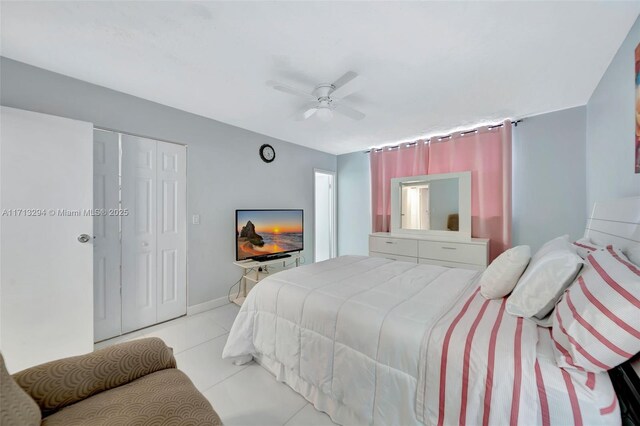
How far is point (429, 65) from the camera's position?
1.84 m

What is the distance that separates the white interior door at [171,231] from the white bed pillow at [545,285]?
121 inches

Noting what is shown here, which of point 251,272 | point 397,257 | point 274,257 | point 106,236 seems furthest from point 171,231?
point 397,257

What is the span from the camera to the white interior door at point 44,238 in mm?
1742

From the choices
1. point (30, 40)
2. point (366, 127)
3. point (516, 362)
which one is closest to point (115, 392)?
point (516, 362)

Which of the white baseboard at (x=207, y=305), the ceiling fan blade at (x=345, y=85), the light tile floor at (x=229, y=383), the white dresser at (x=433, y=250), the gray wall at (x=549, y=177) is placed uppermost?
the ceiling fan blade at (x=345, y=85)

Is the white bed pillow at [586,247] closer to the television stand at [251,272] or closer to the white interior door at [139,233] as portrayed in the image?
the television stand at [251,272]

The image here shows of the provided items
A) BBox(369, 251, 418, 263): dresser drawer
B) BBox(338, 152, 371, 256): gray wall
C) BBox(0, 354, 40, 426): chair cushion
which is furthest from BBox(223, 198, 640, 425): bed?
BBox(338, 152, 371, 256): gray wall

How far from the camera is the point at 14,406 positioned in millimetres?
759

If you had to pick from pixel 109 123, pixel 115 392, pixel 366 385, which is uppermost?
pixel 109 123

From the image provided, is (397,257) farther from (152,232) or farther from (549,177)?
(152,232)

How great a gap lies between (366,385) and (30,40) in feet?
10.1

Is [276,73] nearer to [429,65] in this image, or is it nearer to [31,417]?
[429,65]

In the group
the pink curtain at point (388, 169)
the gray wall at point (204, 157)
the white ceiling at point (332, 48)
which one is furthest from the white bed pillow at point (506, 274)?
the gray wall at point (204, 157)

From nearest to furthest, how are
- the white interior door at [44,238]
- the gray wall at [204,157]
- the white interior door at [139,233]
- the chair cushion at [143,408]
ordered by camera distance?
the chair cushion at [143,408] < the white interior door at [44,238] < the gray wall at [204,157] < the white interior door at [139,233]
